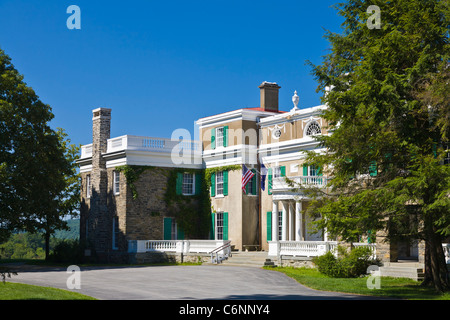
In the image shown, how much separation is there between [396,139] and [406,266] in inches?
294

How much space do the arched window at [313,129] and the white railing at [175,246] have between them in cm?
841

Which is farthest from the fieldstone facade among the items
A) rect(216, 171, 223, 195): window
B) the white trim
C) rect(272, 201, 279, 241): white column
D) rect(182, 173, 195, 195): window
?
rect(272, 201, 279, 241): white column

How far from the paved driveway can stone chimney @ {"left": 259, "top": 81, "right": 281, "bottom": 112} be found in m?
16.0

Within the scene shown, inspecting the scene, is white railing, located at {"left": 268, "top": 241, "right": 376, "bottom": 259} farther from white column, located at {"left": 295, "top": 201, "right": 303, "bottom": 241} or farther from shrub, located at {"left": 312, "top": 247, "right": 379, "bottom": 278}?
white column, located at {"left": 295, "top": 201, "right": 303, "bottom": 241}

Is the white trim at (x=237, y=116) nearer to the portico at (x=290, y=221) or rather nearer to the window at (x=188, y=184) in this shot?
the window at (x=188, y=184)

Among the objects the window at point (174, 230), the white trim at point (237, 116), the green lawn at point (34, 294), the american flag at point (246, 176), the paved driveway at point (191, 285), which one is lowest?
the paved driveway at point (191, 285)

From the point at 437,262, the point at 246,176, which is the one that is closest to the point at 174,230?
the point at 246,176

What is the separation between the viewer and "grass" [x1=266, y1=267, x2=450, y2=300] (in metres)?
19.9

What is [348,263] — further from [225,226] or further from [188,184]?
[188,184]

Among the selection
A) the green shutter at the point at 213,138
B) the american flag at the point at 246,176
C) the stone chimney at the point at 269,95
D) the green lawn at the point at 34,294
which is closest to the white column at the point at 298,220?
the american flag at the point at 246,176

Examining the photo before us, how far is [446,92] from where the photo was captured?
62.5 feet

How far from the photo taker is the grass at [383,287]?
19875mm
